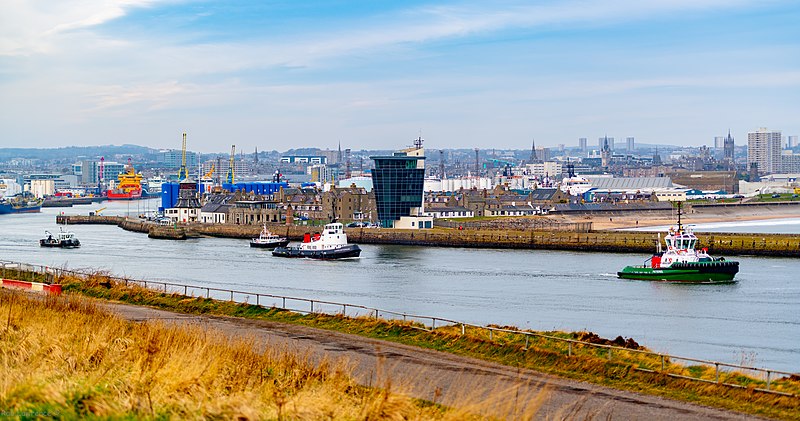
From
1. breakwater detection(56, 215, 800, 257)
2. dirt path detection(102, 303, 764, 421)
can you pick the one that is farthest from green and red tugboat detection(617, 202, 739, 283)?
dirt path detection(102, 303, 764, 421)

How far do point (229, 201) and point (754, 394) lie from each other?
69.8m

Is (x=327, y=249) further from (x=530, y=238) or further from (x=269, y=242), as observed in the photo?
(x=530, y=238)

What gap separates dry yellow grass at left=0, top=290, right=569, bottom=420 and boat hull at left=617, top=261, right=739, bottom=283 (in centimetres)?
2547

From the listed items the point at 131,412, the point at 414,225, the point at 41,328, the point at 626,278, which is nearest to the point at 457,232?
the point at 414,225

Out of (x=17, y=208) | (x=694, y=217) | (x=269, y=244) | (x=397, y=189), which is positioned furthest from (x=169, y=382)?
(x=17, y=208)

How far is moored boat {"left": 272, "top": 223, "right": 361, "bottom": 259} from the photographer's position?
47.0m

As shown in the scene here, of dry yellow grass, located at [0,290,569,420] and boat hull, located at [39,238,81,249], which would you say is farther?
boat hull, located at [39,238,81,249]

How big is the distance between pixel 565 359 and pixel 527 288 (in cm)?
1953

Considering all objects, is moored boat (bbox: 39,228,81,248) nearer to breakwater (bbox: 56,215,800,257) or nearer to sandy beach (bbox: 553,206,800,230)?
breakwater (bbox: 56,215,800,257)

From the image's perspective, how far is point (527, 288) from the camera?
3200 cm

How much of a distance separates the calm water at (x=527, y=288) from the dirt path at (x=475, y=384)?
23.3 ft

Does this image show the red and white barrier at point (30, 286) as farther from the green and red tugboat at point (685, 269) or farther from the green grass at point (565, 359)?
the green and red tugboat at point (685, 269)

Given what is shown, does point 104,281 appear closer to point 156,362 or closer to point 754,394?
point 156,362

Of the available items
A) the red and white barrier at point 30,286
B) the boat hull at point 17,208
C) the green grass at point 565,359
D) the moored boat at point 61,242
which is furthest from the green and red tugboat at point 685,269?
the boat hull at point 17,208
